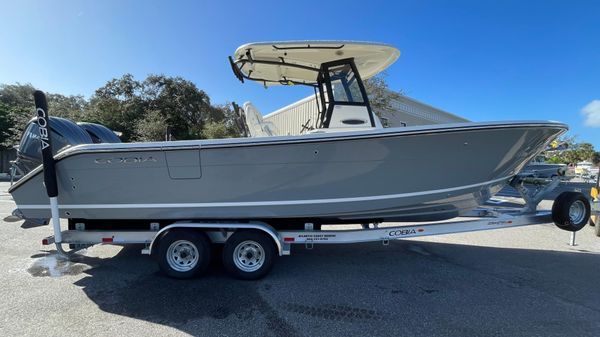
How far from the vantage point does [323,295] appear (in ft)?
10.2

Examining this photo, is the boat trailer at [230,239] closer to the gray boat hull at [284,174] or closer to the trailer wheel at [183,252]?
the trailer wheel at [183,252]

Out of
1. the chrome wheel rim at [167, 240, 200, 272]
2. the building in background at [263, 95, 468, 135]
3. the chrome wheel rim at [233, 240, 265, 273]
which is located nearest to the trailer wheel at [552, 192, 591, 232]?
the chrome wheel rim at [233, 240, 265, 273]

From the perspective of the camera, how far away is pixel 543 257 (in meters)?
4.34

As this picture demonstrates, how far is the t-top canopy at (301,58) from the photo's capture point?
3760mm

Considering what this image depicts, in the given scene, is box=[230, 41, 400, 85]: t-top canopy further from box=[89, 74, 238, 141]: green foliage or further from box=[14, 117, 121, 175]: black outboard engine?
box=[89, 74, 238, 141]: green foliage

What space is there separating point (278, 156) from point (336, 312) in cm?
160

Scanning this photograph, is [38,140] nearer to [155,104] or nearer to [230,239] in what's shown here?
[230,239]

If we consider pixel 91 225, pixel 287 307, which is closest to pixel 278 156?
pixel 287 307

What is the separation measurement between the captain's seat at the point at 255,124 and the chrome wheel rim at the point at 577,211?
404 centimetres

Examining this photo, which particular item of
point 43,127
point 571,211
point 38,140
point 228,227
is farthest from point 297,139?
point 571,211

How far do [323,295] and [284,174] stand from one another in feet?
4.29

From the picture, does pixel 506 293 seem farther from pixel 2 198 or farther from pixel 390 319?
→ pixel 2 198

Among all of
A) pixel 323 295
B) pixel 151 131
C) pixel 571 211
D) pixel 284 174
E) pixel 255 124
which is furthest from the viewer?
pixel 151 131

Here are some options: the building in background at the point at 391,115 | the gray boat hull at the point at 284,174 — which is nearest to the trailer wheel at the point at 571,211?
the gray boat hull at the point at 284,174
